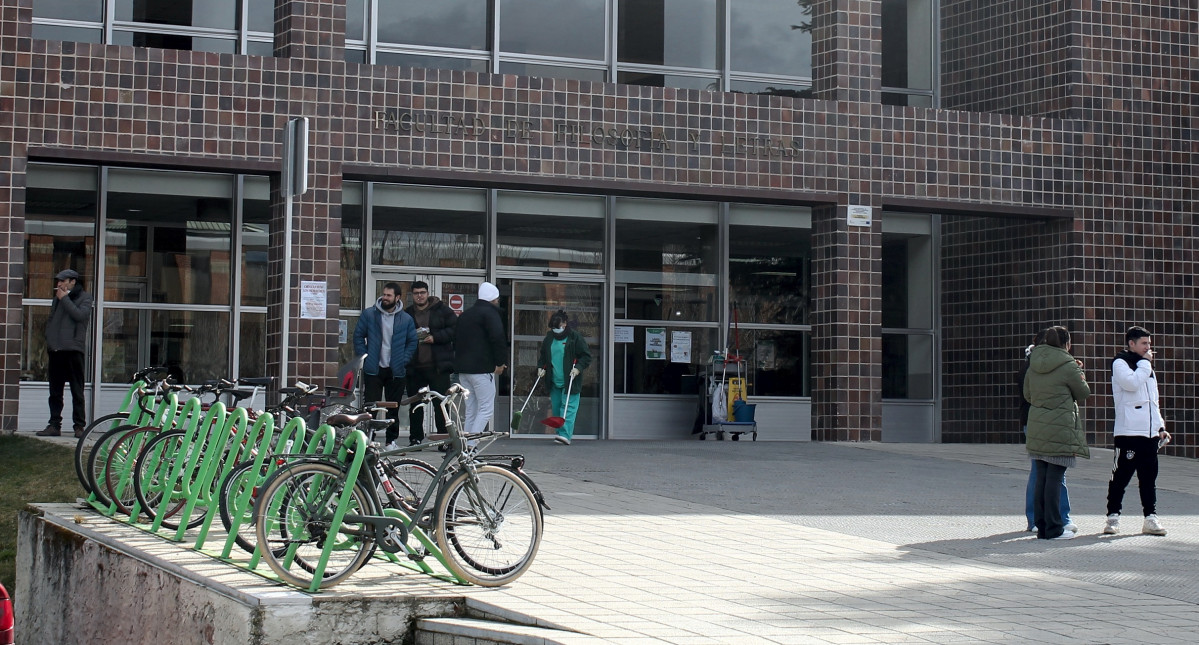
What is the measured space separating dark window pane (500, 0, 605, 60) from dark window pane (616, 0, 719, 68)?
0.35 meters

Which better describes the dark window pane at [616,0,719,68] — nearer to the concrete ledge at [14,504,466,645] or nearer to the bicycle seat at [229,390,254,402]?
the bicycle seat at [229,390,254,402]

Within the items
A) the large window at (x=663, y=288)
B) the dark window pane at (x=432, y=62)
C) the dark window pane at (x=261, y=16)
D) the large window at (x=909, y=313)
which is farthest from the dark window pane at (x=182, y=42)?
the large window at (x=909, y=313)

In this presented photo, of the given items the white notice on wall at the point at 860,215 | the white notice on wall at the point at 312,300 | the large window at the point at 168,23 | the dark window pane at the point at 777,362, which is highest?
the large window at the point at 168,23

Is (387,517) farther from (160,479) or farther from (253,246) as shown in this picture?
(253,246)

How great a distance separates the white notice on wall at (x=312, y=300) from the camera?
14.9 m

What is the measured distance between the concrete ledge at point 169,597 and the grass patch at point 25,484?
888 mm

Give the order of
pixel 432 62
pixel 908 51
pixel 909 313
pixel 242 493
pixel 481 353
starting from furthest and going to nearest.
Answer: pixel 909 313 < pixel 908 51 < pixel 432 62 < pixel 481 353 < pixel 242 493

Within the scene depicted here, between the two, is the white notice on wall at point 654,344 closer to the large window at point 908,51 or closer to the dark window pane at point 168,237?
the large window at point 908,51

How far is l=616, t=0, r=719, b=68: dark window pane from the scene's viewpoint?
752 inches

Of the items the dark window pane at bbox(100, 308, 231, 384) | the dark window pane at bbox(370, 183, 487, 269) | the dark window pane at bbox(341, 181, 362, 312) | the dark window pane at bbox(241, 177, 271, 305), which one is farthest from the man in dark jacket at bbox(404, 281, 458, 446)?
the dark window pane at bbox(100, 308, 231, 384)

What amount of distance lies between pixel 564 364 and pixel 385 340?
328cm

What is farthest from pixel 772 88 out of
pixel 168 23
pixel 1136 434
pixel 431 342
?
pixel 1136 434

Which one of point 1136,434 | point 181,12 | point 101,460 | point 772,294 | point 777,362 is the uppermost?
point 181,12

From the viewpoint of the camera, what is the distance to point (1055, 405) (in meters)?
10.2
